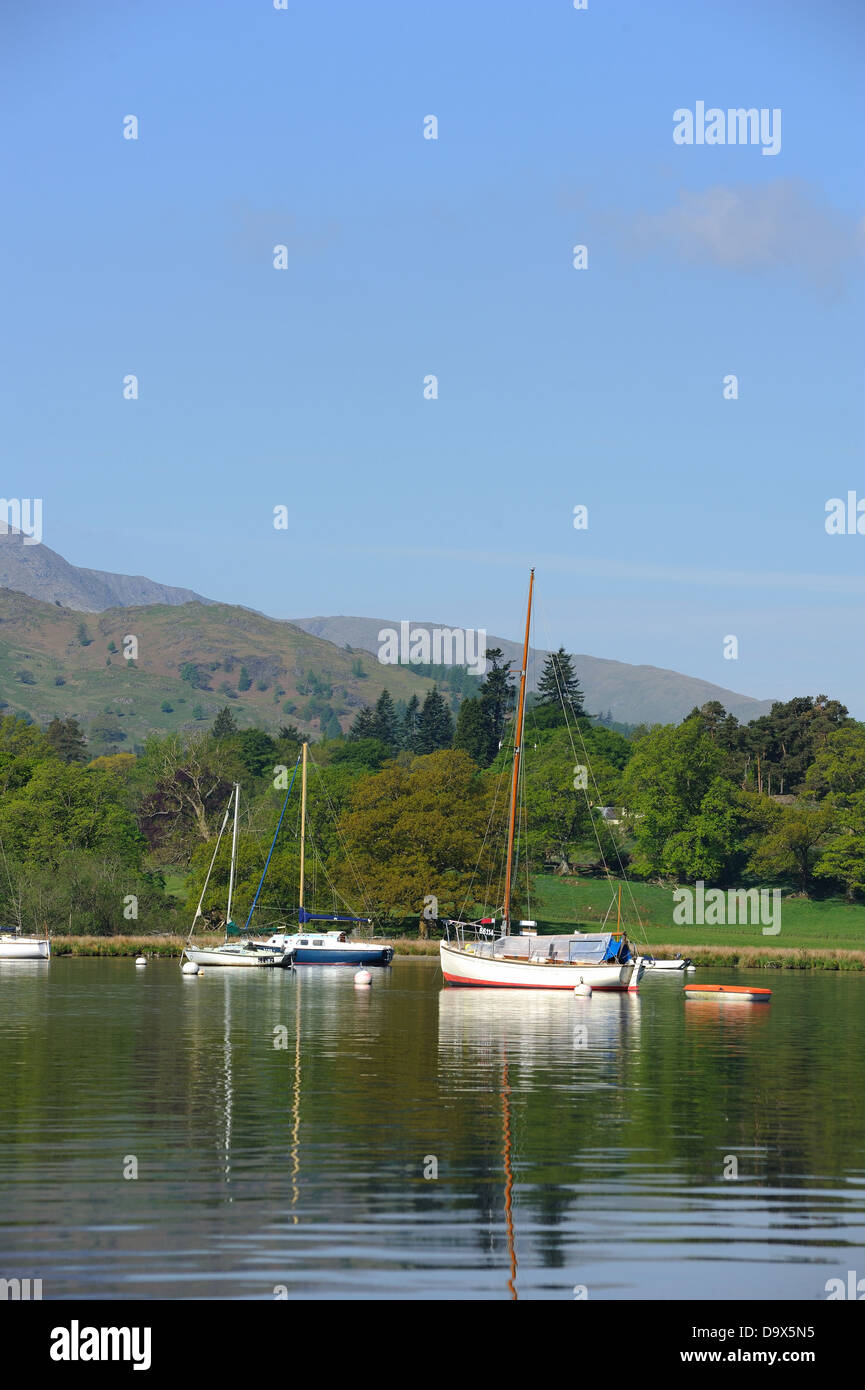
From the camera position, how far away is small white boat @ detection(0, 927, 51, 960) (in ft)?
367

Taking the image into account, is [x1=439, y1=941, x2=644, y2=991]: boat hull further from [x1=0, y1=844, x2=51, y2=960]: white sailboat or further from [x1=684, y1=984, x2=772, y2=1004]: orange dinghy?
[x1=0, y1=844, x2=51, y2=960]: white sailboat

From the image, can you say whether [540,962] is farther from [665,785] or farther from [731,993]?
[665,785]

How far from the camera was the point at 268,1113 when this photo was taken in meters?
32.8

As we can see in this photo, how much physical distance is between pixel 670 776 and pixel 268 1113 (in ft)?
489

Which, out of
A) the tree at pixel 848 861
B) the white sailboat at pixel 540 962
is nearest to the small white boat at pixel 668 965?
the white sailboat at pixel 540 962

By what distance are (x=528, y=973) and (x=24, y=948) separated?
46.7m

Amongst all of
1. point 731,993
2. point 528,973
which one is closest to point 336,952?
point 528,973

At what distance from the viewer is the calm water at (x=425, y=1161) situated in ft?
63.2

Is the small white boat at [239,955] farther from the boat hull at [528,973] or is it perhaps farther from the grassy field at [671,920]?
the grassy field at [671,920]

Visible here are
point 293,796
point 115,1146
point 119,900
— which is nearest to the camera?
point 115,1146

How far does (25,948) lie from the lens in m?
113

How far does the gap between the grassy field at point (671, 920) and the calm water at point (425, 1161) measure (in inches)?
3120
